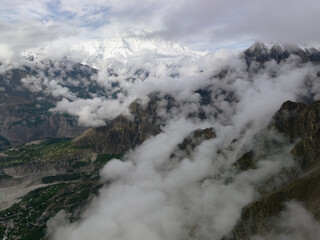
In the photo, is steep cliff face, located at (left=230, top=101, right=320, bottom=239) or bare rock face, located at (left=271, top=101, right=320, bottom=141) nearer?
steep cliff face, located at (left=230, top=101, right=320, bottom=239)

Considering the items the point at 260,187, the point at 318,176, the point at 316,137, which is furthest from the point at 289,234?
the point at 316,137

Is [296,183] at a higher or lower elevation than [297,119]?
lower

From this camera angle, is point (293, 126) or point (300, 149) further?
point (293, 126)

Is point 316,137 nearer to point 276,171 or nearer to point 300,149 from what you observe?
point 300,149

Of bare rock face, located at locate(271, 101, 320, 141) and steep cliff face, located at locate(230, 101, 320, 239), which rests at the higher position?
bare rock face, located at locate(271, 101, 320, 141)

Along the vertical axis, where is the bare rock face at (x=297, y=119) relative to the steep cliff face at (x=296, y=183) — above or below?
above

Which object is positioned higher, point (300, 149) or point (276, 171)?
point (300, 149)

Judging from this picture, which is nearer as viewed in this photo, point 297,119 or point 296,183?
point 296,183

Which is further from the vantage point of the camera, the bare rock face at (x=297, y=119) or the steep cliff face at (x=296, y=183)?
the bare rock face at (x=297, y=119)
